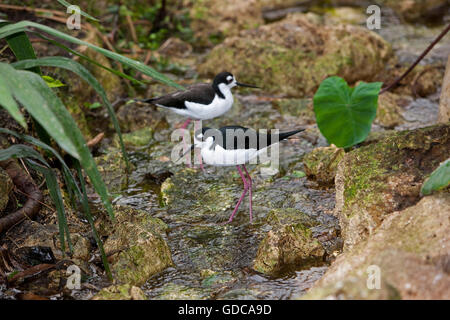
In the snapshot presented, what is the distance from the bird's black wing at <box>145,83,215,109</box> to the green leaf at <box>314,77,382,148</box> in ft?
4.69

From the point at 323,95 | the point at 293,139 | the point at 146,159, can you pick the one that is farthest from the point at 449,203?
the point at 146,159

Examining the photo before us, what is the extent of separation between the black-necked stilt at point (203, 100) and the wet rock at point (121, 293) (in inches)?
106

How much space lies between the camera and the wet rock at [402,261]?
2389 mm

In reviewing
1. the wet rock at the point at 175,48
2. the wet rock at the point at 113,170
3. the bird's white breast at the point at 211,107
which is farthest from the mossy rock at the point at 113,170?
the wet rock at the point at 175,48

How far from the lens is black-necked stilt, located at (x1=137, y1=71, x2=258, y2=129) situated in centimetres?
520

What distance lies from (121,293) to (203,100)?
278 cm

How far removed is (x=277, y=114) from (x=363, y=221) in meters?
2.80

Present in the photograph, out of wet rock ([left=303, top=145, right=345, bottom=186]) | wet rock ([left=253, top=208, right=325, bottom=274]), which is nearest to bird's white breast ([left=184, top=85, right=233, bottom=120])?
wet rock ([left=303, top=145, right=345, bottom=186])

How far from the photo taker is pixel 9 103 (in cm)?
197

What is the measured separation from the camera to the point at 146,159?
17.0 feet

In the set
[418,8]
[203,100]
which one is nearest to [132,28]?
[203,100]

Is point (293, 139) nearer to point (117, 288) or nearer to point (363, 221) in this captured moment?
point (363, 221)

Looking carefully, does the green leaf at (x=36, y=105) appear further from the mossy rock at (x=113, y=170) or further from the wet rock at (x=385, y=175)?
the mossy rock at (x=113, y=170)
